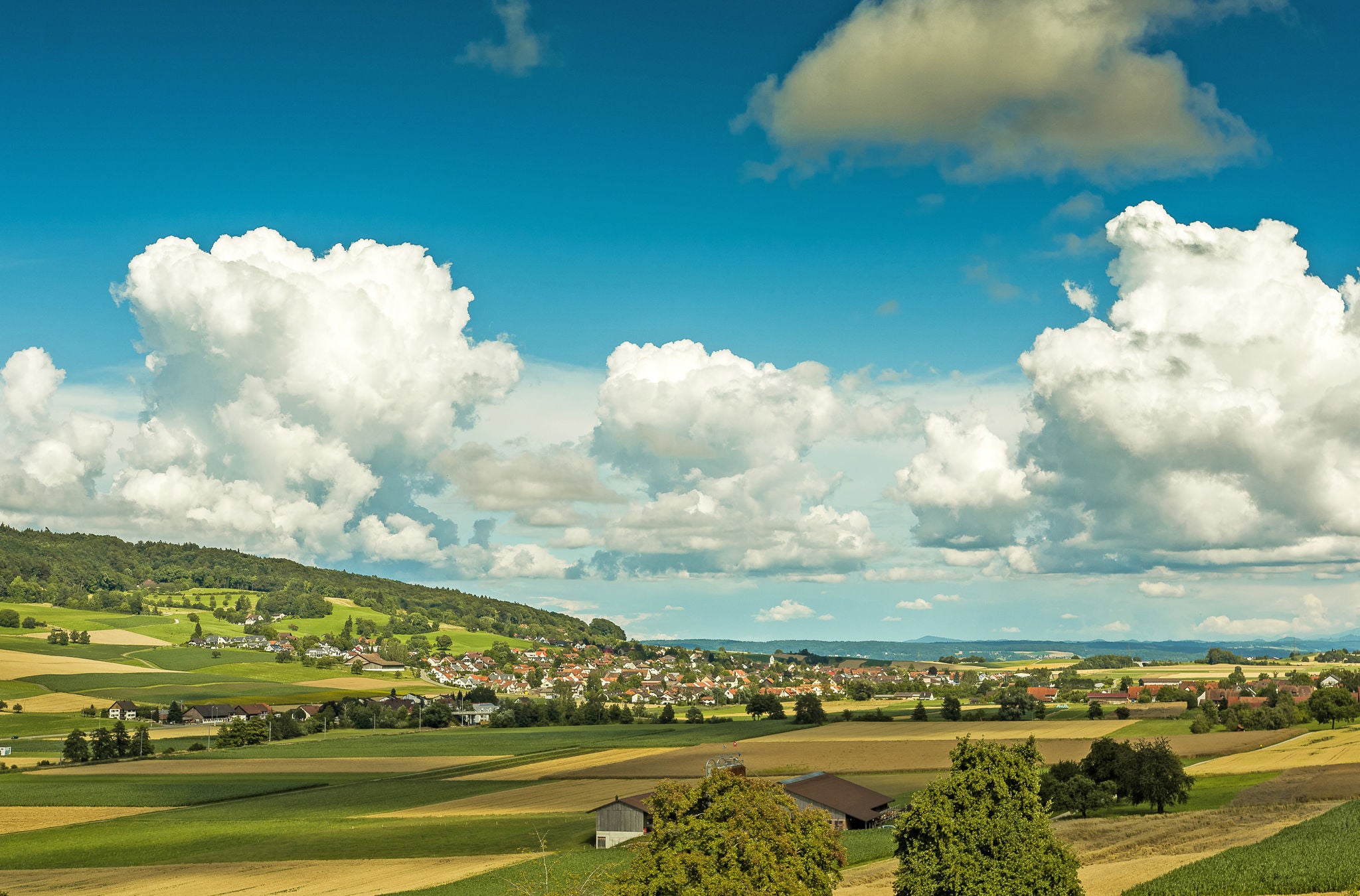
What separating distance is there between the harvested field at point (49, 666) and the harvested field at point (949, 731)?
381 ft

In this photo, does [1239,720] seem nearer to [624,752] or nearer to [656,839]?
[624,752]

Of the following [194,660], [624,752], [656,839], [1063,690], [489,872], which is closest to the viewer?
[656,839]

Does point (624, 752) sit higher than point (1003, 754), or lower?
lower

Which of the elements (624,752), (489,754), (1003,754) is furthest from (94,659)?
(1003,754)

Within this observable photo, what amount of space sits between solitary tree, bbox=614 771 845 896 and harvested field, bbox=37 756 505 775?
75026 mm

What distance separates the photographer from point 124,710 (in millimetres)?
145250

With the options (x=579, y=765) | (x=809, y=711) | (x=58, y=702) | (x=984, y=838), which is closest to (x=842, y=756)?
(x=579, y=765)

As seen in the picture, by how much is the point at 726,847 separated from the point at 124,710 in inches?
5543

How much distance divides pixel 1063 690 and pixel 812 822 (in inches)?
6340

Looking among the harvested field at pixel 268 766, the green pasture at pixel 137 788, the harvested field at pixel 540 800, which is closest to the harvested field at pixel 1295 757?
the harvested field at pixel 540 800

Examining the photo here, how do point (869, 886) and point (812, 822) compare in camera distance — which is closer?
point (812, 822)

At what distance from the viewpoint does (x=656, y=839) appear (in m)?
32.0

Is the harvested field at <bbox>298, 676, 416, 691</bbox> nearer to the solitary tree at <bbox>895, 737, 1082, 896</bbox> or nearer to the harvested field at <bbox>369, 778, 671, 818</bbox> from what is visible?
the harvested field at <bbox>369, 778, 671, 818</bbox>

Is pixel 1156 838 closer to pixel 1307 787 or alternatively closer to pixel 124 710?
pixel 1307 787
